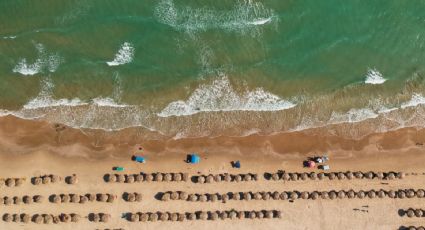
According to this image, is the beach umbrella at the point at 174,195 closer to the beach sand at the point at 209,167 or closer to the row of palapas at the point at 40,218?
the beach sand at the point at 209,167

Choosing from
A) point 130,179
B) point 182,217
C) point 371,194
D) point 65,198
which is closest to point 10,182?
point 65,198

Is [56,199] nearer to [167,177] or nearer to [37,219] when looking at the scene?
[37,219]

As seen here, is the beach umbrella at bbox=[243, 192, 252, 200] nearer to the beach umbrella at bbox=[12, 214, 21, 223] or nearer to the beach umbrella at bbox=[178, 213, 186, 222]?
the beach umbrella at bbox=[178, 213, 186, 222]

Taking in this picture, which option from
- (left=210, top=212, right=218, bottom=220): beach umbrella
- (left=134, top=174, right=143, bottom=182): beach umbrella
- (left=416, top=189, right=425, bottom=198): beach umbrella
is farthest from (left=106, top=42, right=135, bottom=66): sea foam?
(left=416, top=189, right=425, bottom=198): beach umbrella

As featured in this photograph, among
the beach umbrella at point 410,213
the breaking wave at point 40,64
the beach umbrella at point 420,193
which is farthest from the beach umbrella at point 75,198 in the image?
the beach umbrella at point 420,193

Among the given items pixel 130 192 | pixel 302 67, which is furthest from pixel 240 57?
pixel 130 192

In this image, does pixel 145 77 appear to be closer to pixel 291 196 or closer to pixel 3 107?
pixel 3 107
